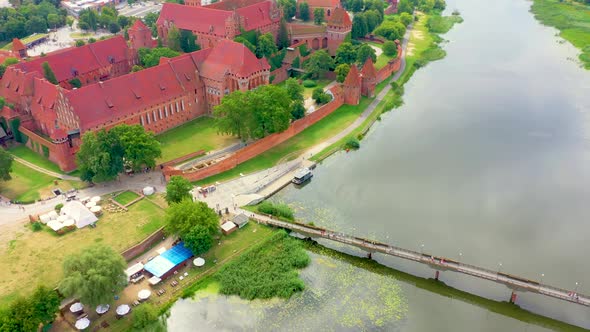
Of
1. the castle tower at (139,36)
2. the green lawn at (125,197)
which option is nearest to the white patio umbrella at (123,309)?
the green lawn at (125,197)

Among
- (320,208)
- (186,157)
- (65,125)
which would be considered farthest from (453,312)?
(65,125)

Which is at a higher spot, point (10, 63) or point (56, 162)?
point (10, 63)

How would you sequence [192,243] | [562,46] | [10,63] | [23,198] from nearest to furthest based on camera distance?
[192,243]
[23,198]
[10,63]
[562,46]

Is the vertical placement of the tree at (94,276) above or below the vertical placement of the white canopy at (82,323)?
above

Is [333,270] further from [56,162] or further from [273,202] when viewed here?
[56,162]

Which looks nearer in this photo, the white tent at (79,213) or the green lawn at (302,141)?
the white tent at (79,213)

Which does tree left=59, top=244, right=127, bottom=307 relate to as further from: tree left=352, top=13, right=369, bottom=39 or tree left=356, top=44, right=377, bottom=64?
tree left=352, top=13, right=369, bottom=39

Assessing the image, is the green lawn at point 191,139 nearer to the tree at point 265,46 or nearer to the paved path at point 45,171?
the paved path at point 45,171
